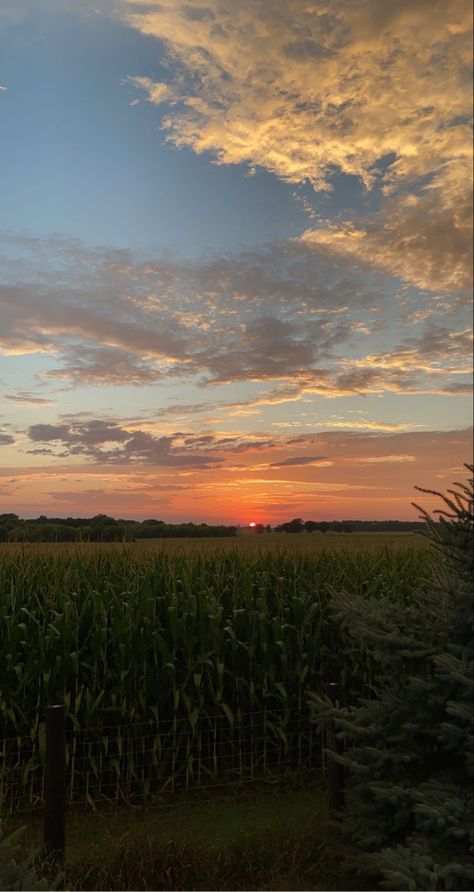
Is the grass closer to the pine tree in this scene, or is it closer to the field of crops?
the pine tree

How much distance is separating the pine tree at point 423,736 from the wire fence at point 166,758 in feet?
12.4

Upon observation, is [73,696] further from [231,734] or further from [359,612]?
[359,612]

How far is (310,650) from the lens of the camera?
382 inches

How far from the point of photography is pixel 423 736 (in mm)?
4770

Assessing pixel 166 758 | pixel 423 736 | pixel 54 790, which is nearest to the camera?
pixel 423 736

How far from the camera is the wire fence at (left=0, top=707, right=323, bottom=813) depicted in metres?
8.27

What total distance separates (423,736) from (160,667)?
470cm

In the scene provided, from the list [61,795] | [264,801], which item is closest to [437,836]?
[61,795]

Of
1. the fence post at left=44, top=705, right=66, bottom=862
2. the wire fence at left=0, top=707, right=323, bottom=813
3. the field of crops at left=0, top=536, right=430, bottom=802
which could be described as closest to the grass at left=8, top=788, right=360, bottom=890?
the fence post at left=44, top=705, right=66, bottom=862

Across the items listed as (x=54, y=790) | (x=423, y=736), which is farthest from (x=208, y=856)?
(x=423, y=736)

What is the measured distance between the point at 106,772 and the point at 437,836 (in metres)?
5.35

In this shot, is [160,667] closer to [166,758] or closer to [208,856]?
[166,758]

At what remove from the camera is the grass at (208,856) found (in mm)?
6137

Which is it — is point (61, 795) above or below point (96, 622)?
below
